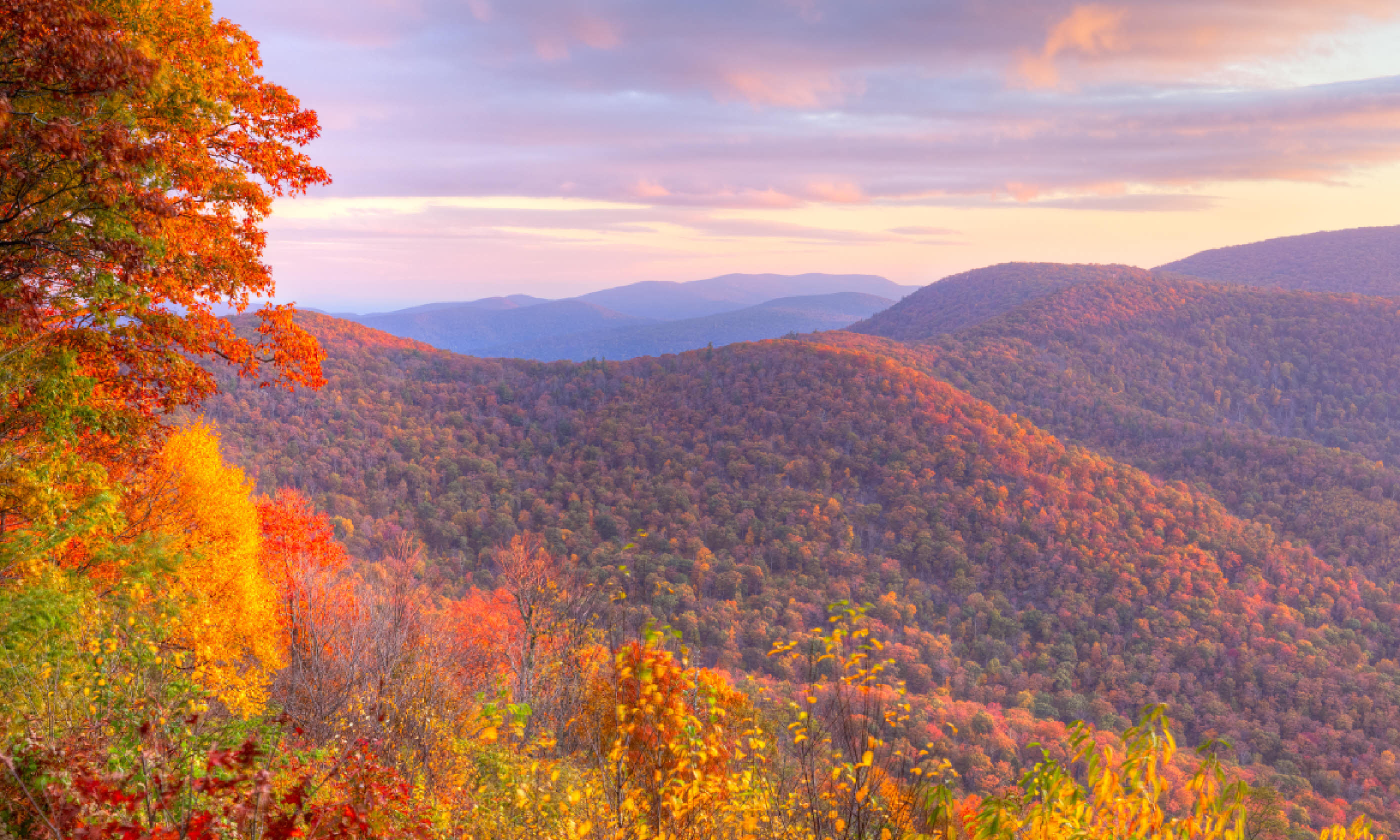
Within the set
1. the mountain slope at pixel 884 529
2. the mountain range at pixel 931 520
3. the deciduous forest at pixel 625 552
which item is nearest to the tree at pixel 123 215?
the deciduous forest at pixel 625 552

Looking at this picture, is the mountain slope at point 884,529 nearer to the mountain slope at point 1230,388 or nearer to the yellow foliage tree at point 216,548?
the mountain slope at point 1230,388

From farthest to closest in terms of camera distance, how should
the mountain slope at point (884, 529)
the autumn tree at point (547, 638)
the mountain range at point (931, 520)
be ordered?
the mountain slope at point (884, 529), the mountain range at point (931, 520), the autumn tree at point (547, 638)

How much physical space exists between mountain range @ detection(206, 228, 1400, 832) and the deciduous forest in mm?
577

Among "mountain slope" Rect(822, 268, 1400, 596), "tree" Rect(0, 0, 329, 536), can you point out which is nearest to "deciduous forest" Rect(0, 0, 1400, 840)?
"tree" Rect(0, 0, 329, 536)

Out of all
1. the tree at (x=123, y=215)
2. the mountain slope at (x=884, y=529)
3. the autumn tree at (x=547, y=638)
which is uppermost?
the tree at (x=123, y=215)

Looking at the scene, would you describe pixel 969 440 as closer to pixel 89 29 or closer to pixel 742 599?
pixel 742 599

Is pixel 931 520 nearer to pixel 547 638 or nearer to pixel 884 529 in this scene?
pixel 884 529

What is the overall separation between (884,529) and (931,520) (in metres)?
6.68

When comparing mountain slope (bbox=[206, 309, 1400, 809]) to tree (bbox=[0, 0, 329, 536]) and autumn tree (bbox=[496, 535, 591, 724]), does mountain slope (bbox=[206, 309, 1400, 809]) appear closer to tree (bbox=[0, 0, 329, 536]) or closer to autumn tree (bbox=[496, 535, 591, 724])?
autumn tree (bbox=[496, 535, 591, 724])

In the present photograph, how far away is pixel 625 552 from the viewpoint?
76.7 m

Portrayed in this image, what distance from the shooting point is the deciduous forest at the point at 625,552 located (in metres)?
6.26

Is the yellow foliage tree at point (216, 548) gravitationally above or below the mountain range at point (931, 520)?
above

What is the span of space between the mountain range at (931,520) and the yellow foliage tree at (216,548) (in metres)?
21.1

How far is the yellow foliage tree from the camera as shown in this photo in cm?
1592
